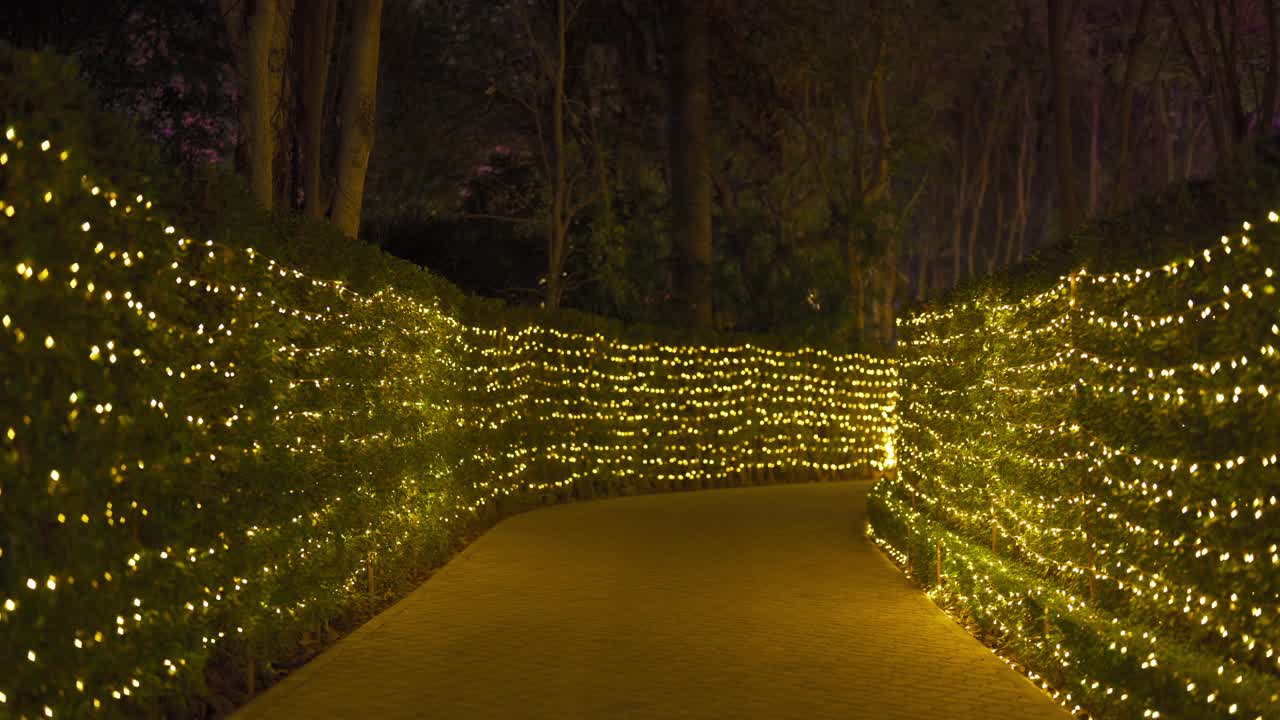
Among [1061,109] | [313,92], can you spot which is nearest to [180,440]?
[313,92]

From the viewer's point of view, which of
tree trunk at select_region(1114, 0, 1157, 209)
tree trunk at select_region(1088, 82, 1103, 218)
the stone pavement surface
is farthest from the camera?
tree trunk at select_region(1088, 82, 1103, 218)

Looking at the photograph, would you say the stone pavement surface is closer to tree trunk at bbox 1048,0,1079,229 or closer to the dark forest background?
the dark forest background

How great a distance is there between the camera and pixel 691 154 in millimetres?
23422

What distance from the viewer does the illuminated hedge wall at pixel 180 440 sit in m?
4.43

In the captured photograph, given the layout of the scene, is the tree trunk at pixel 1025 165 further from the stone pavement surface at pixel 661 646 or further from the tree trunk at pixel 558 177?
the stone pavement surface at pixel 661 646

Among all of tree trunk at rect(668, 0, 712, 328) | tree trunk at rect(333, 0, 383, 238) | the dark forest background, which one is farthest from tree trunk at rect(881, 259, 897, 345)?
tree trunk at rect(333, 0, 383, 238)

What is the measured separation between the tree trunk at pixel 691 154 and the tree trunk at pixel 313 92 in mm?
10037

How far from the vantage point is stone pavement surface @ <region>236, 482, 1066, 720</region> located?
6836 mm

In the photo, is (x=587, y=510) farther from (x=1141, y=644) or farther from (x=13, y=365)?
(x=13, y=365)

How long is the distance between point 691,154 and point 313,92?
34.3ft

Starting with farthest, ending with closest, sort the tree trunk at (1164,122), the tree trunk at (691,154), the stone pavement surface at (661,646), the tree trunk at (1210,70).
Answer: the tree trunk at (1164,122) < the tree trunk at (691,154) < the tree trunk at (1210,70) < the stone pavement surface at (661,646)

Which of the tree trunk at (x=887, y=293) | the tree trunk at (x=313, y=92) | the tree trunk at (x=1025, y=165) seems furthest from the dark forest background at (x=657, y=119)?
the tree trunk at (x=1025, y=165)

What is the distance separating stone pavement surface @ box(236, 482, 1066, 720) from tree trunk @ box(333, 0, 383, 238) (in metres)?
3.96

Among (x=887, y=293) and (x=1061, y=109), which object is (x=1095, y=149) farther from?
(x=1061, y=109)
